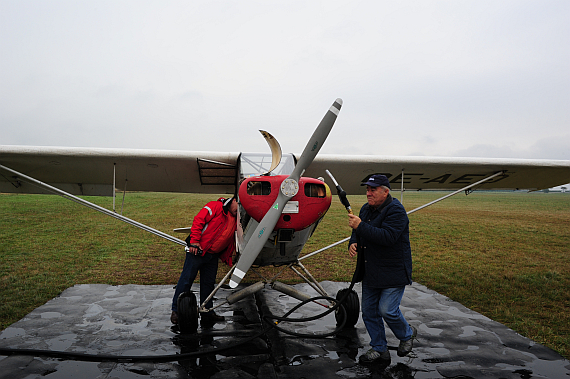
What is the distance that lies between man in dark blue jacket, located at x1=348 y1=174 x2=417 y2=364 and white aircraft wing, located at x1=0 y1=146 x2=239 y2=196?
2.77 metres

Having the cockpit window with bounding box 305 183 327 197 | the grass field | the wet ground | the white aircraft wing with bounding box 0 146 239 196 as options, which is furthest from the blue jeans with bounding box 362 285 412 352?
the white aircraft wing with bounding box 0 146 239 196

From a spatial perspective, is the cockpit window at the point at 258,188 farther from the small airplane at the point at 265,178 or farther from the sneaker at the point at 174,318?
the sneaker at the point at 174,318

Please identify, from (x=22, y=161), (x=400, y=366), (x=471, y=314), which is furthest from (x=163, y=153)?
(x=471, y=314)

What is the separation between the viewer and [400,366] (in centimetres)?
335

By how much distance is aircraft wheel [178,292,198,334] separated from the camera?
4051 millimetres

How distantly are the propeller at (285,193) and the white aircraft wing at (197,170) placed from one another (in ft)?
6.78

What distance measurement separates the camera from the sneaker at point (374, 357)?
3.43 m

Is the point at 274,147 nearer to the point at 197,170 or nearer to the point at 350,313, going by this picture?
the point at 350,313

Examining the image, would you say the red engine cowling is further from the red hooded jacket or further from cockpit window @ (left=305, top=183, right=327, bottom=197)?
the red hooded jacket

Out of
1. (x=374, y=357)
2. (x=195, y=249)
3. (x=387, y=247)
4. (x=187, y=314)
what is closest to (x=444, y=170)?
(x=387, y=247)

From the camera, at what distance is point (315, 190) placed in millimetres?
3709

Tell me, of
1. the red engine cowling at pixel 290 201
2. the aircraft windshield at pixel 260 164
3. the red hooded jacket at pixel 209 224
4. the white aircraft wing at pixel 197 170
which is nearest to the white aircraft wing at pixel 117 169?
the white aircraft wing at pixel 197 170

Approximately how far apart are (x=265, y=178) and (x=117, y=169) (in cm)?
378

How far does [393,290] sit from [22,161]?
20.1 ft
